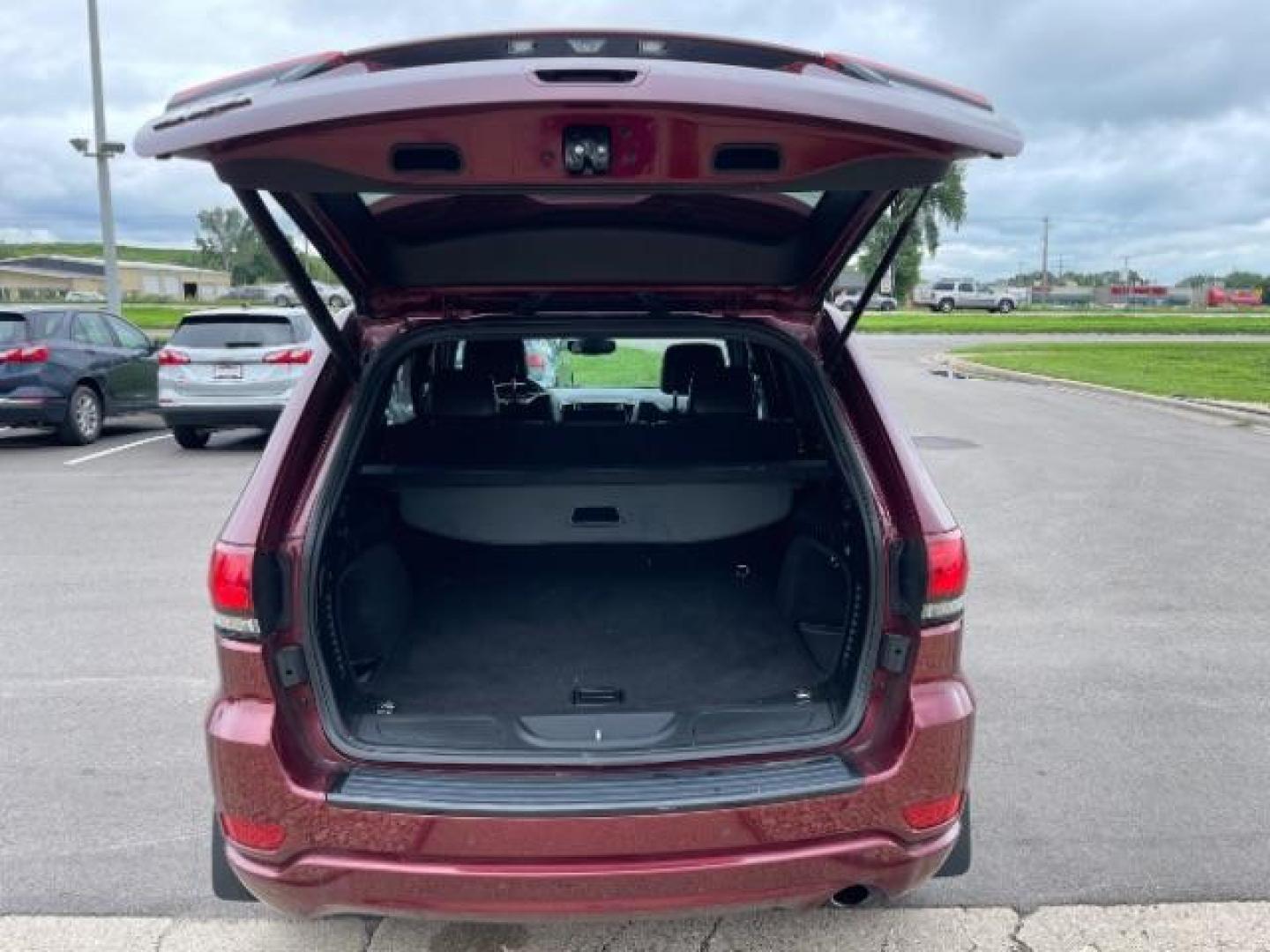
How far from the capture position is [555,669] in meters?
3.26

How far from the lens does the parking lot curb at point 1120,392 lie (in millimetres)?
13391

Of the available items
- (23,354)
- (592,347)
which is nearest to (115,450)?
(23,354)

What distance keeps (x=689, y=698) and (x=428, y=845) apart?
3.22 feet

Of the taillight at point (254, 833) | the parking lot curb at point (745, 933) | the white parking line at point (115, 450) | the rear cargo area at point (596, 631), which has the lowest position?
the parking lot curb at point (745, 933)

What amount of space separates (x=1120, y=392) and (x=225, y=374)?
1242 centimetres

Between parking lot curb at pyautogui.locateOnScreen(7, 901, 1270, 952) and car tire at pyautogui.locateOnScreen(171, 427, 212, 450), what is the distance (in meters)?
9.20

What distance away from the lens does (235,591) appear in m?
2.29

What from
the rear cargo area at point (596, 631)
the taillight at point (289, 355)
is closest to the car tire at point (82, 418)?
the taillight at point (289, 355)

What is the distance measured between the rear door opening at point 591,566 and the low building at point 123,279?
95041 millimetres

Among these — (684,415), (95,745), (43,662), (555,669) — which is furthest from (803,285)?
(43,662)

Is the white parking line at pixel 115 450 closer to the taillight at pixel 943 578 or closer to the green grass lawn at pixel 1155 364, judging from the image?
the taillight at pixel 943 578

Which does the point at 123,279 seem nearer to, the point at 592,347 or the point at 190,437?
the point at 190,437

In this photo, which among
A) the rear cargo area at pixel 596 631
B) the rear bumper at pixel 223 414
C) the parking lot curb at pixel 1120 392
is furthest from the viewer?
the parking lot curb at pixel 1120 392

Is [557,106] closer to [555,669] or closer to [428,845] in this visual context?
[428,845]
